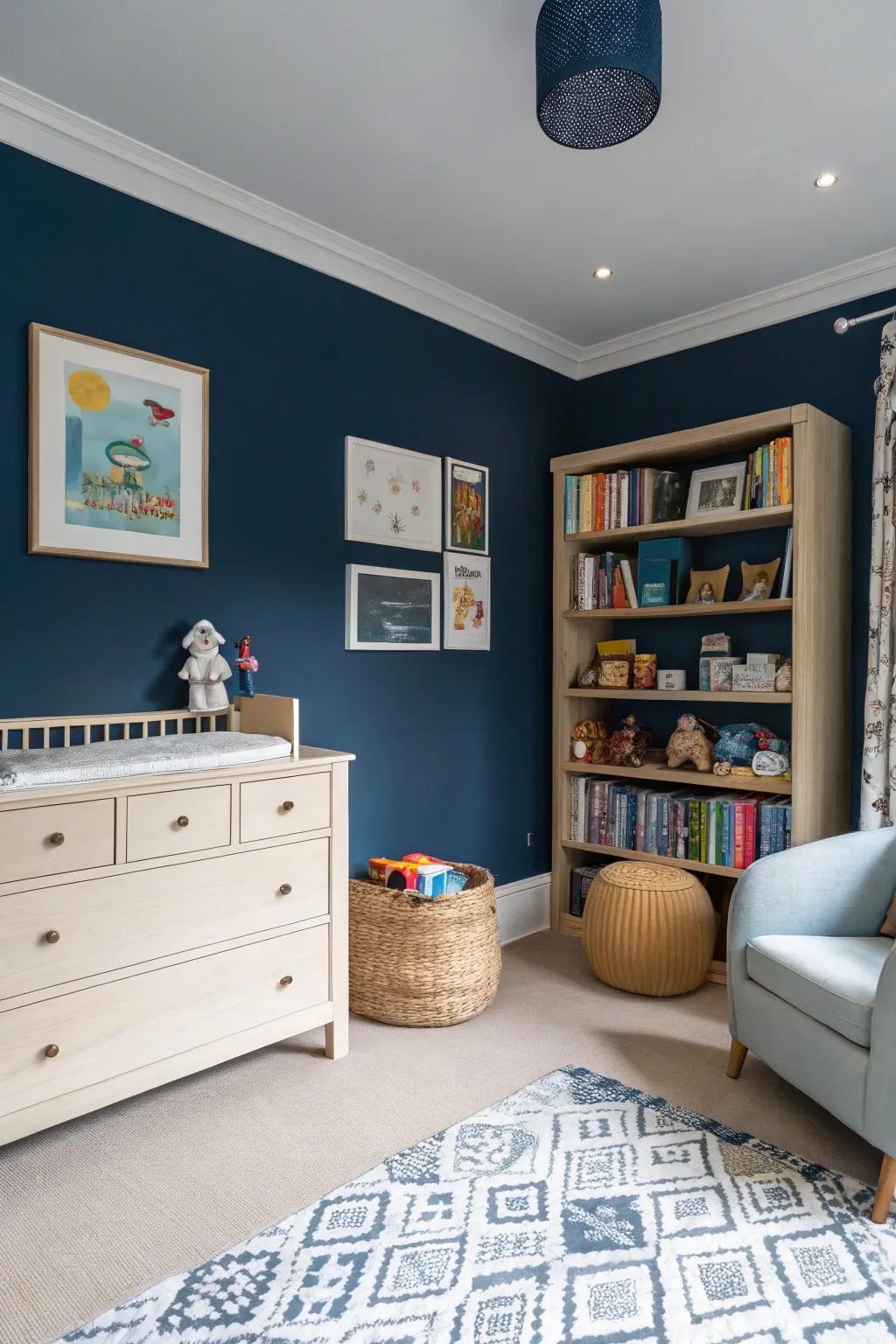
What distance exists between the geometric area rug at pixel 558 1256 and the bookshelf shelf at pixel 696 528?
6.65 ft

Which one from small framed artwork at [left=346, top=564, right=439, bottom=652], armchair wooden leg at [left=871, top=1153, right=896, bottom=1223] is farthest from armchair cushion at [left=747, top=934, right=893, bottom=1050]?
small framed artwork at [left=346, top=564, right=439, bottom=652]

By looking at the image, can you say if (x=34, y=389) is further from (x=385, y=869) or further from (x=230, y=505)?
(x=385, y=869)

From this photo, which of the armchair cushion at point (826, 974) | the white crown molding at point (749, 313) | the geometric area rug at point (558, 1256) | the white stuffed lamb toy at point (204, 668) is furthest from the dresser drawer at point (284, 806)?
the white crown molding at point (749, 313)

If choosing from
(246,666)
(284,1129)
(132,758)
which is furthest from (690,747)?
(132,758)

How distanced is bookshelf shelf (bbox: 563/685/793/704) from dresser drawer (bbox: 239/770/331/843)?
1.52m

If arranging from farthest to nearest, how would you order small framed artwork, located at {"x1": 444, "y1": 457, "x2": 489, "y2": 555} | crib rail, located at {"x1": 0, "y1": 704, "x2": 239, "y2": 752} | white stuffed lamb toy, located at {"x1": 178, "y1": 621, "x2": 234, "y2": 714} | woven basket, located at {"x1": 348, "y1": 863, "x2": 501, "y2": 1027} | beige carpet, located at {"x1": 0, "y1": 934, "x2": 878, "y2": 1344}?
small framed artwork, located at {"x1": 444, "y1": 457, "x2": 489, "y2": 555}
woven basket, located at {"x1": 348, "y1": 863, "x2": 501, "y2": 1027}
white stuffed lamb toy, located at {"x1": 178, "y1": 621, "x2": 234, "y2": 714}
crib rail, located at {"x1": 0, "y1": 704, "x2": 239, "y2": 752}
beige carpet, located at {"x1": 0, "y1": 934, "x2": 878, "y2": 1344}

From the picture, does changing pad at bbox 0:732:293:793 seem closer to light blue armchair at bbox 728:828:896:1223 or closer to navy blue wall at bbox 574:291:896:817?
light blue armchair at bbox 728:828:896:1223

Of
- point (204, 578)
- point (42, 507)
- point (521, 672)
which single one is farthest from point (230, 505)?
point (521, 672)

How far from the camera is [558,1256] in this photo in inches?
66.4

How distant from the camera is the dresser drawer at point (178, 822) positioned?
6.91 feet

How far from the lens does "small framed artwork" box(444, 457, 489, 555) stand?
11.4 feet

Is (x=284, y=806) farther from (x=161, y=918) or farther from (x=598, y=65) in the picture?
(x=598, y=65)

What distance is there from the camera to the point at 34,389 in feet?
7.54

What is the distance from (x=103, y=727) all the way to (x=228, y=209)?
5.44 ft
